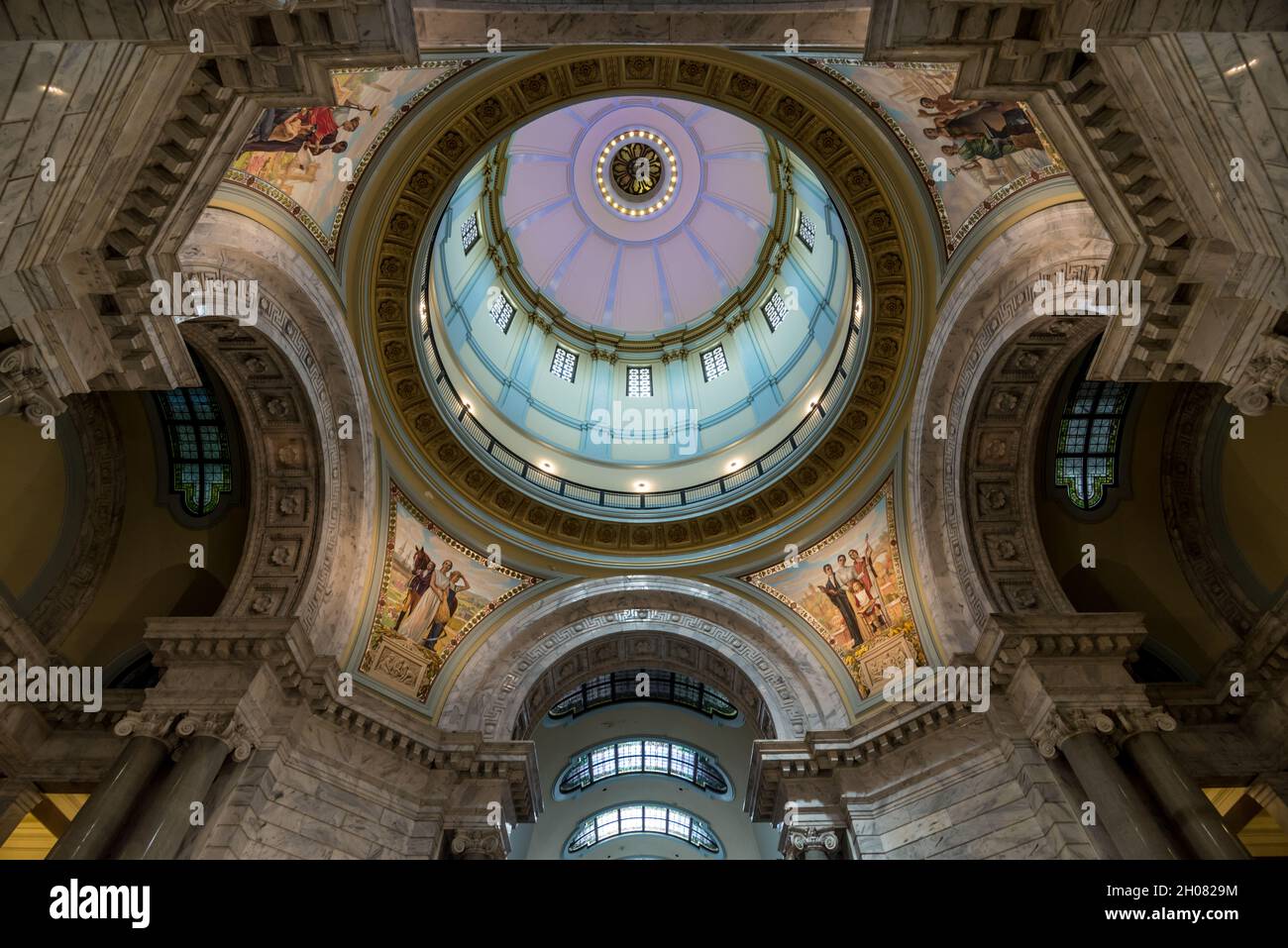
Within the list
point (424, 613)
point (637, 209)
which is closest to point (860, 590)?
point (424, 613)

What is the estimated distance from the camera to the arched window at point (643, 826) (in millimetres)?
27797

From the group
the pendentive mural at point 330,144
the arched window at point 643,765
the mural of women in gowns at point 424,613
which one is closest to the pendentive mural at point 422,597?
the mural of women in gowns at point 424,613

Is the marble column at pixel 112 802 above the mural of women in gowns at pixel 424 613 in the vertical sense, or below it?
below

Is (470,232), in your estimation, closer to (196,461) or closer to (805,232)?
(805,232)

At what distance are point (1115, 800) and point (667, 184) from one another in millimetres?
21974

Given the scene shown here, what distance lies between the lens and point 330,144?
12672 mm

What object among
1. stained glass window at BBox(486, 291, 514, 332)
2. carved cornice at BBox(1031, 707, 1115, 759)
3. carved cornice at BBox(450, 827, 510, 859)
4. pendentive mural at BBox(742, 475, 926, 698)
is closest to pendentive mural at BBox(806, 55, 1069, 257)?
pendentive mural at BBox(742, 475, 926, 698)

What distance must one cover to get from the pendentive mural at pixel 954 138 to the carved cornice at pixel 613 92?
3.83ft

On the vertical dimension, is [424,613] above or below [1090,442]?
below

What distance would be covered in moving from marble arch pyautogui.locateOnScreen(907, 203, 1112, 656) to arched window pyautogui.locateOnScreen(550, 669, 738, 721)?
10.6 metres

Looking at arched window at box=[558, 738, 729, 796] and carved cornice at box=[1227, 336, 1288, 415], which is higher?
arched window at box=[558, 738, 729, 796]

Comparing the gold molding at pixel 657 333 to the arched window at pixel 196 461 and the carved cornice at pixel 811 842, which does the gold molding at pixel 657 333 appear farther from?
the carved cornice at pixel 811 842

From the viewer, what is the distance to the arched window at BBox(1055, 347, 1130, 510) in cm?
1490

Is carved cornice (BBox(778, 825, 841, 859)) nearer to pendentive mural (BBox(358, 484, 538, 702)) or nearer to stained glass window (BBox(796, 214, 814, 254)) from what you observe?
pendentive mural (BBox(358, 484, 538, 702))
